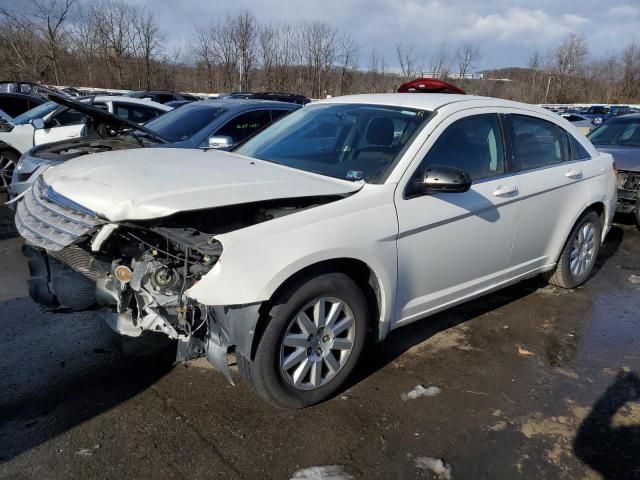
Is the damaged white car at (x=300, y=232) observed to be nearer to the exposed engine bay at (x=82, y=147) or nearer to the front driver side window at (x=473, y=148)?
the front driver side window at (x=473, y=148)

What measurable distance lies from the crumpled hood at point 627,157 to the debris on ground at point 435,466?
6260mm

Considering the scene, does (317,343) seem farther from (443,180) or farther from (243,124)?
(243,124)

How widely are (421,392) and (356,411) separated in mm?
490

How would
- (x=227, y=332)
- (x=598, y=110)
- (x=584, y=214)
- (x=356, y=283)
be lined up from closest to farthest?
(x=227, y=332) → (x=356, y=283) → (x=584, y=214) → (x=598, y=110)

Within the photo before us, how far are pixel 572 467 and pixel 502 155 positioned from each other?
2192 millimetres

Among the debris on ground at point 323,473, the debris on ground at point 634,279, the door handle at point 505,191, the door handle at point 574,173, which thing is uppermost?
the door handle at point 574,173

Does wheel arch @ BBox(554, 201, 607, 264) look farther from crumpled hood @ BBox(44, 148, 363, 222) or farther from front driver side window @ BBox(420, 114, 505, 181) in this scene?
crumpled hood @ BBox(44, 148, 363, 222)

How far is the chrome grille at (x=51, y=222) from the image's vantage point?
8.89 feet

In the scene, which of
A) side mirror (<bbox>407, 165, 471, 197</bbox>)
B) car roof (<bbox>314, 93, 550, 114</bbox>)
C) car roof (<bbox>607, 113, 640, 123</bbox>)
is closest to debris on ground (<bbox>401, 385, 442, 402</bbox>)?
side mirror (<bbox>407, 165, 471, 197</bbox>)

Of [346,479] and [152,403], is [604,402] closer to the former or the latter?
[346,479]

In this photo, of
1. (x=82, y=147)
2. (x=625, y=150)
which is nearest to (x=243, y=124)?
(x=82, y=147)

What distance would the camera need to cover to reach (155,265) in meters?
2.82

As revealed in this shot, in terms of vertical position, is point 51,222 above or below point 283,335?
above

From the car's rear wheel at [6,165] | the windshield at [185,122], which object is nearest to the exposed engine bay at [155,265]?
the windshield at [185,122]
